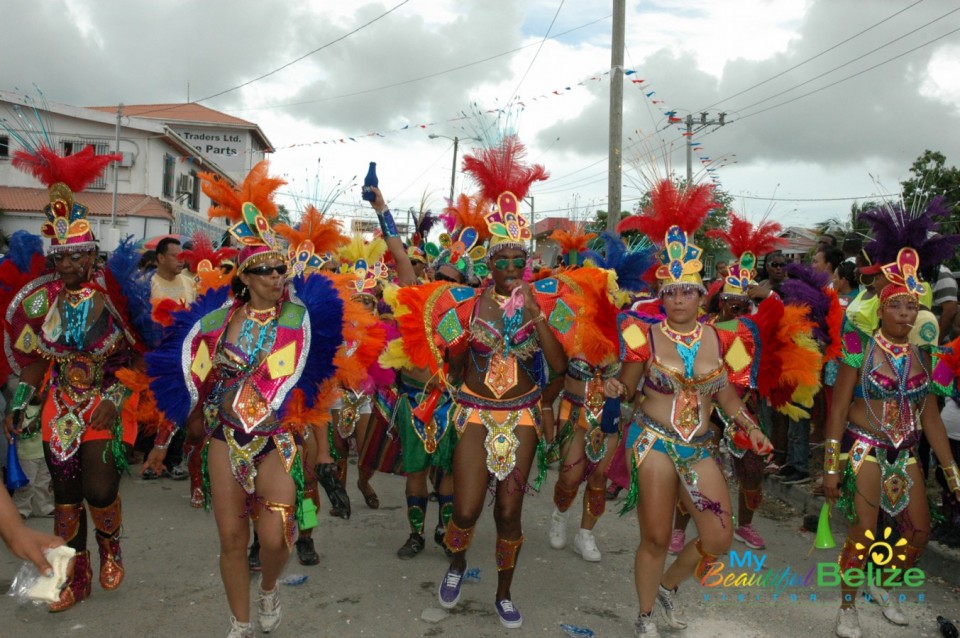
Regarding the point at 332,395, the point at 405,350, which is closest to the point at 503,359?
the point at 405,350

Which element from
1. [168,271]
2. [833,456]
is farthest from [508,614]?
[168,271]

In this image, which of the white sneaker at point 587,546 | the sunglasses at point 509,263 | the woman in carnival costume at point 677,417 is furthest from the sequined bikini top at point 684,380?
the white sneaker at point 587,546

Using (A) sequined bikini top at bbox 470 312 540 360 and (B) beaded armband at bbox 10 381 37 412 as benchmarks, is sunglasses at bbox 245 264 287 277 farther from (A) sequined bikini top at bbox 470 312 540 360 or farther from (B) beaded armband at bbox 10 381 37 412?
(B) beaded armband at bbox 10 381 37 412

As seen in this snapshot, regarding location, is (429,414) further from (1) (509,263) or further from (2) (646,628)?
(2) (646,628)

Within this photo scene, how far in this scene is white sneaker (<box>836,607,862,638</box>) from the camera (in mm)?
4246

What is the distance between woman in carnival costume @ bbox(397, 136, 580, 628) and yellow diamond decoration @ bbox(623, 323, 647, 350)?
44 cm

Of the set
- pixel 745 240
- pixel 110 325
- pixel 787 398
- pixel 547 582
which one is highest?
pixel 745 240

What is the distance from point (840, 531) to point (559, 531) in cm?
243

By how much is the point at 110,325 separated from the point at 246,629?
203 cm

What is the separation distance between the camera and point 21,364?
4746 mm

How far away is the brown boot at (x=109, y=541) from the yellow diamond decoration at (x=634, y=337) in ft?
10.2

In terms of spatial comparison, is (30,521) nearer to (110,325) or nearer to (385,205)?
(110,325)

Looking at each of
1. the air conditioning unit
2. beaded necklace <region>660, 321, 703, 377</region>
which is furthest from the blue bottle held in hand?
the air conditioning unit

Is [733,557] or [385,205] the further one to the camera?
[733,557]
